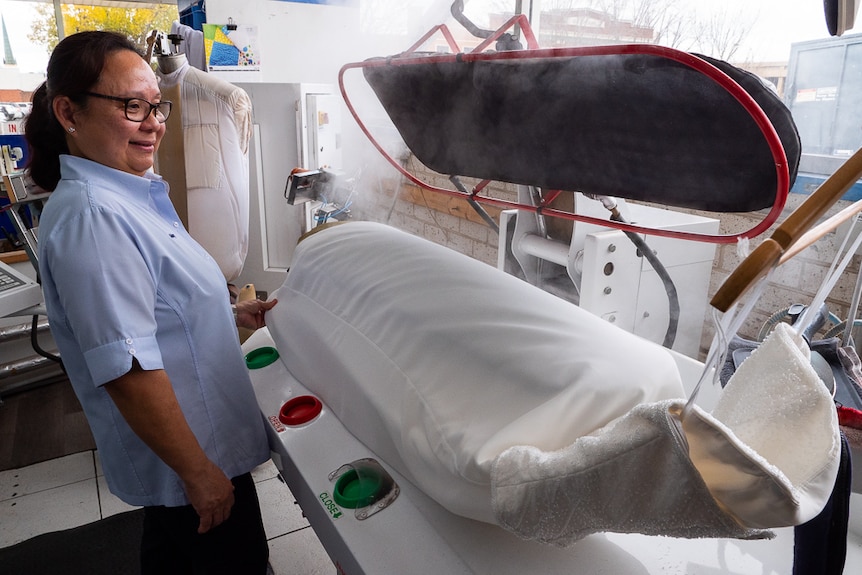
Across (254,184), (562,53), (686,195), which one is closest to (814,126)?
(686,195)

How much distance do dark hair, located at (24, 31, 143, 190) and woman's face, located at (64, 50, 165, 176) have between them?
2cm

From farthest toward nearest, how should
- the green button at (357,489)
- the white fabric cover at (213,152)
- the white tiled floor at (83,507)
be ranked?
the white fabric cover at (213,152) < the white tiled floor at (83,507) < the green button at (357,489)

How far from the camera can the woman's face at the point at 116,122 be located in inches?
43.5

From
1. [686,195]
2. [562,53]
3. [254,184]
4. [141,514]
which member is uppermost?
[562,53]

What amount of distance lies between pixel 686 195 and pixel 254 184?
3004mm

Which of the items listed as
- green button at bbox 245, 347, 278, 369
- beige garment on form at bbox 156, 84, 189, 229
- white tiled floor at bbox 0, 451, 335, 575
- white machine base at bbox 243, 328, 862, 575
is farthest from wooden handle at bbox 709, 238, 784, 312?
beige garment on form at bbox 156, 84, 189, 229

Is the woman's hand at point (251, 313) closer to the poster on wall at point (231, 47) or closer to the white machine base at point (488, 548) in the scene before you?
the white machine base at point (488, 548)

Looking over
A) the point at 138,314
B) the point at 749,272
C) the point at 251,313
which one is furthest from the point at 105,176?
the point at 749,272

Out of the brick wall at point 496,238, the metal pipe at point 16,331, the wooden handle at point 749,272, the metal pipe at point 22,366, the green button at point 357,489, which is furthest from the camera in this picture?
the metal pipe at point 16,331

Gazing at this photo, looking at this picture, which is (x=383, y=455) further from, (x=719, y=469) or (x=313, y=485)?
(x=719, y=469)

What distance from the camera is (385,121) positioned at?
146 centimetres

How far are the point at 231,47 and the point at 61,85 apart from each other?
9.94 ft

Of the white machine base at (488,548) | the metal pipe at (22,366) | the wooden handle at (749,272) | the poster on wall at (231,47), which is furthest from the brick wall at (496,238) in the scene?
the metal pipe at (22,366)

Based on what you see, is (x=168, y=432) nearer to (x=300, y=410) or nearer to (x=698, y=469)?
(x=300, y=410)
